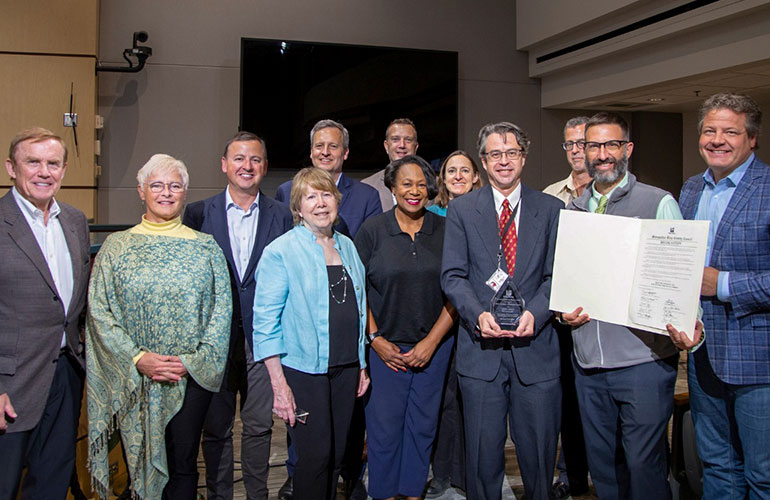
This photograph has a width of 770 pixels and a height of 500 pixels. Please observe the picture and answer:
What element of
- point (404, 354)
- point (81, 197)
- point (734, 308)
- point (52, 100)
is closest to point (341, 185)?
point (404, 354)

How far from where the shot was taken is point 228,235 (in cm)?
279

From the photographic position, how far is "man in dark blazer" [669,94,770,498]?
2.08 meters

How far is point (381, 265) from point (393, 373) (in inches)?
18.2

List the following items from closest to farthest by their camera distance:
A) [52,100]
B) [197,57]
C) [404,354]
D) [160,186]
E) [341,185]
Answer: [160,186]
[404,354]
[341,185]
[52,100]
[197,57]

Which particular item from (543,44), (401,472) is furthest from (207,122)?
(401,472)

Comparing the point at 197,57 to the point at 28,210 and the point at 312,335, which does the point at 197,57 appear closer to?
the point at 28,210

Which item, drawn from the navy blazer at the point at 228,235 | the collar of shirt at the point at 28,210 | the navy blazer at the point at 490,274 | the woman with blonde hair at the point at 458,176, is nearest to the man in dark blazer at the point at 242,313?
the navy blazer at the point at 228,235

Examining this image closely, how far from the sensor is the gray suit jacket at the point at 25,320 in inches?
82.8

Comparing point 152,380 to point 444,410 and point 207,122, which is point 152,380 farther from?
point 207,122

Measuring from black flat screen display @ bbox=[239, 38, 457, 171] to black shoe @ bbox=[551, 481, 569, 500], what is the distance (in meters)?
4.24

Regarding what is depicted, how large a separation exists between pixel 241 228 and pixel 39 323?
0.95 m

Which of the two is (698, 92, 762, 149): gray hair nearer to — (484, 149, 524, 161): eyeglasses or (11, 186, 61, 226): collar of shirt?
(484, 149, 524, 161): eyeglasses

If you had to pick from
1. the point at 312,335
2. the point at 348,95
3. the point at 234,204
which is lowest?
the point at 312,335

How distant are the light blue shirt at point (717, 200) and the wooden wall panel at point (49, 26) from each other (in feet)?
17.9
